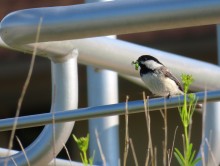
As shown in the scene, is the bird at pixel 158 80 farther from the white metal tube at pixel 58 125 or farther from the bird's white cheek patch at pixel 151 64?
the white metal tube at pixel 58 125

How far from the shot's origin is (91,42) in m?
2.17

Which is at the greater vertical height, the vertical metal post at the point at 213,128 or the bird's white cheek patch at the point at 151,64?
the bird's white cheek patch at the point at 151,64

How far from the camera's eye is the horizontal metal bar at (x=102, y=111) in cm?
185

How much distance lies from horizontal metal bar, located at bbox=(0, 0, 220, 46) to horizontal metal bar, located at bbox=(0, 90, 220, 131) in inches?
7.4

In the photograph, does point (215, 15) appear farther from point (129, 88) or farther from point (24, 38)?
point (129, 88)

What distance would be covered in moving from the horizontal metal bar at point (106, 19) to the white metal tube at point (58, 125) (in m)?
0.29

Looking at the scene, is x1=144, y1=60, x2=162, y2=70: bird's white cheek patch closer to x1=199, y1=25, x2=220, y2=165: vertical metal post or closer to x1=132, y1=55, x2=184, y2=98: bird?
x1=132, y1=55, x2=184, y2=98: bird

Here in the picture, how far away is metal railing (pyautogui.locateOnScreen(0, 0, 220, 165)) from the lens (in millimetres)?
1704

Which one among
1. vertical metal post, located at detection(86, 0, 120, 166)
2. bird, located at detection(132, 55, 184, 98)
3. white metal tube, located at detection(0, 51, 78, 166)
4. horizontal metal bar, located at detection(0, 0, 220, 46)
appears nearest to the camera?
horizontal metal bar, located at detection(0, 0, 220, 46)

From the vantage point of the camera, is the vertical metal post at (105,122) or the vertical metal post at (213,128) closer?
the vertical metal post at (213,128)

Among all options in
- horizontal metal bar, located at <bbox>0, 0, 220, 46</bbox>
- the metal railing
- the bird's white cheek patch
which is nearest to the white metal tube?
the metal railing

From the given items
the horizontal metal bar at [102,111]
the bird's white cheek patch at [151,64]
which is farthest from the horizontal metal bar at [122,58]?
the bird's white cheek patch at [151,64]

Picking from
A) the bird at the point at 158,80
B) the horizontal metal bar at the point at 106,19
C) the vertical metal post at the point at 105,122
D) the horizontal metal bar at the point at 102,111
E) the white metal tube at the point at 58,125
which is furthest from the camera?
the bird at the point at 158,80

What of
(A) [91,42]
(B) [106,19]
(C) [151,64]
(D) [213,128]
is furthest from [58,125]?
(C) [151,64]
